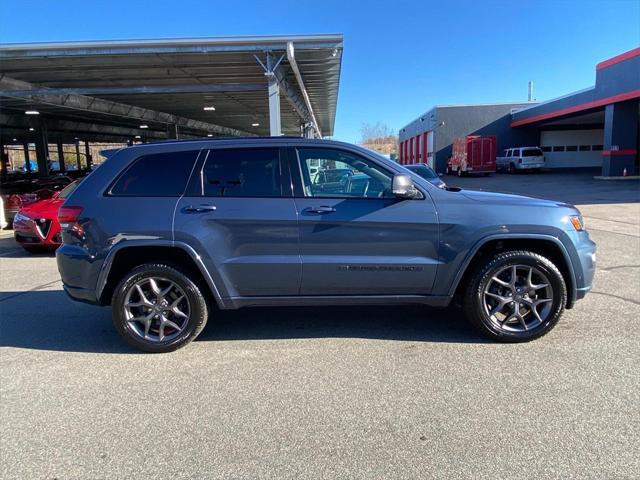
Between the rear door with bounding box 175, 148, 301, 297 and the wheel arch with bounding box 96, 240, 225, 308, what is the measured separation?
68 mm

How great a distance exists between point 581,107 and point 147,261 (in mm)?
33161

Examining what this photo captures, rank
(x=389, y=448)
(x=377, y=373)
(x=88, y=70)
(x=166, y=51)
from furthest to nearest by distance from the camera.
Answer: (x=88, y=70)
(x=166, y=51)
(x=377, y=373)
(x=389, y=448)

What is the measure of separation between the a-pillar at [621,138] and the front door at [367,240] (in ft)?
92.5

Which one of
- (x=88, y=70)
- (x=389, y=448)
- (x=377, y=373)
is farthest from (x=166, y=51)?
(x=389, y=448)

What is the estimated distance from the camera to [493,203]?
13.5 ft

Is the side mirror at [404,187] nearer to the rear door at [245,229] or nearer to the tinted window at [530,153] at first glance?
the rear door at [245,229]

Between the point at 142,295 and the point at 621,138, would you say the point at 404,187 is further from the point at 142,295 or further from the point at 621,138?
the point at 621,138

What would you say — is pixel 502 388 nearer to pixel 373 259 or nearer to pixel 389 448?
pixel 389 448

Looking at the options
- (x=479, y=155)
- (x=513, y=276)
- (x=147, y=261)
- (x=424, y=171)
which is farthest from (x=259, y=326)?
(x=479, y=155)

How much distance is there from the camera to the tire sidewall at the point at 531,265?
13.4 ft

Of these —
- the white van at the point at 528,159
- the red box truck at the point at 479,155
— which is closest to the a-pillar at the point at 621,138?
the red box truck at the point at 479,155

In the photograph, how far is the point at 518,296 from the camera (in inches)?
164

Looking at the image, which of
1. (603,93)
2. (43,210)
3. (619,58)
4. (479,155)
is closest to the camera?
(43,210)

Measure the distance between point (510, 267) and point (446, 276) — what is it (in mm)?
593
